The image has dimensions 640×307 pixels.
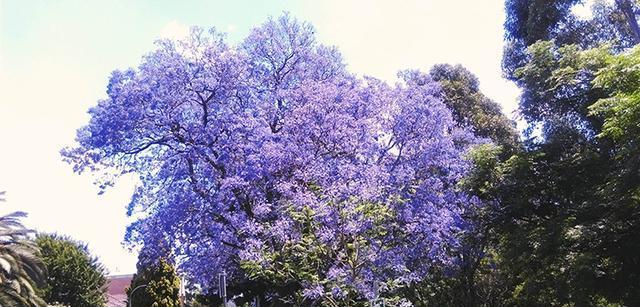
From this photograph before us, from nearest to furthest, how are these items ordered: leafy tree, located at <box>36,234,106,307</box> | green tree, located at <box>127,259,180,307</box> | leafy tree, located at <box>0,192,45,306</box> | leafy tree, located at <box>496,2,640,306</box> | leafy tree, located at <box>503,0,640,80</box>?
leafy tree, located at <box>496,2,640,306</box> → leafy tree, located at <box>503,0,640,80</box> → leafy tree, located at <box>0,192,45,306</box> → green tree, located at <box>127,259,180,307</box> → leafy tree, located at <box>36,234,106,307</box>

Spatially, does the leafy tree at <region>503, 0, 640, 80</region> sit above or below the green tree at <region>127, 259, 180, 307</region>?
above

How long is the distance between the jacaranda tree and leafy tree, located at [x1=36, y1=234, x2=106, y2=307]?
20.9 metres

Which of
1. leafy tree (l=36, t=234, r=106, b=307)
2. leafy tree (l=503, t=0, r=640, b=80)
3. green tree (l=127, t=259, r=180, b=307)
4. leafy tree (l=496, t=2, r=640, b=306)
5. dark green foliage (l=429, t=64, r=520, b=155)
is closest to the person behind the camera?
leafy tree (l=496, t=2, r=640, b=306)

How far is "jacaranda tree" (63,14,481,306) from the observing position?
1283 cm

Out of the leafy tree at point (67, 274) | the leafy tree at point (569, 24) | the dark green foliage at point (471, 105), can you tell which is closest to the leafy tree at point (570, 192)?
the leafy tree at point (569, 24)

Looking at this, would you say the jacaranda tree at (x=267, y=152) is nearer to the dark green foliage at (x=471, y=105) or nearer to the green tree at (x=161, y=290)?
the dark green foliage at (x=471, y=105)

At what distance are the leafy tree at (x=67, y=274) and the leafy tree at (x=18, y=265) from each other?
9.63 m

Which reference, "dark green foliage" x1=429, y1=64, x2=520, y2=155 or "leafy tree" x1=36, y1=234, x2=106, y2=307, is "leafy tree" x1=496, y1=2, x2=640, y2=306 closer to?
"dark green foliage" x1=429, y1=64, x2=520, y2=155

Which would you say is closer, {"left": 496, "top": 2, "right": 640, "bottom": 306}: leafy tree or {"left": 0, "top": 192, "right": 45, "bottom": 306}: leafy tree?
{"left": 496, "top": 2, "right": 640, "bottom": 306}: leafy tree

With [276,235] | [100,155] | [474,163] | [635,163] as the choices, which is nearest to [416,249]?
[474,163]

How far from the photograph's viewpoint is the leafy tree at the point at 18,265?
21328mm

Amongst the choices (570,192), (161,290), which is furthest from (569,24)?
(161,290)

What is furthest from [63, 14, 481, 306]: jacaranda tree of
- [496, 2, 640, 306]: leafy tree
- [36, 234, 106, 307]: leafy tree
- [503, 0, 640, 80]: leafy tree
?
[36, 234, 106, 307]: leafy tree

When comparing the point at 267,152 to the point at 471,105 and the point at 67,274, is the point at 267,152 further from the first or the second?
the point at 67,274
